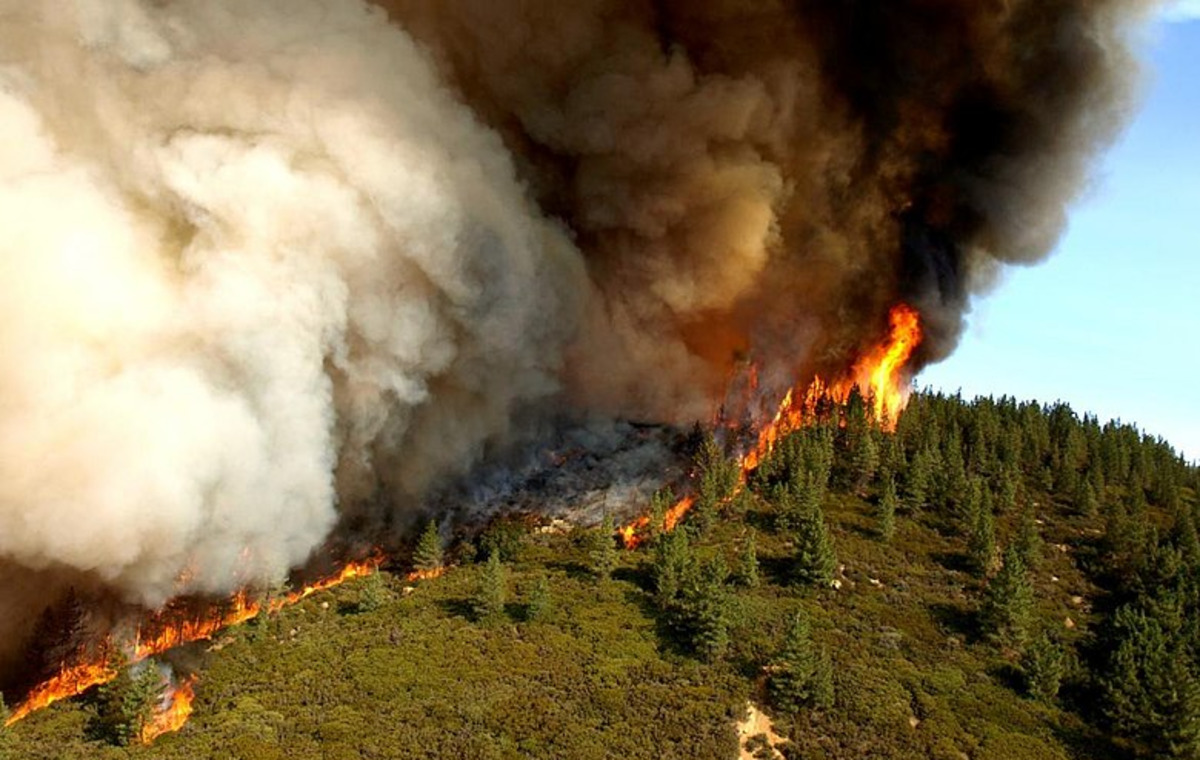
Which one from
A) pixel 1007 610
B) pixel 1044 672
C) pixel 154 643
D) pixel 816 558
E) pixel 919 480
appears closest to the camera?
pixel 1044 672

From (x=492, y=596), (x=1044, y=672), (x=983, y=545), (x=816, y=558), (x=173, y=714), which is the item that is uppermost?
(x=983, y=545)

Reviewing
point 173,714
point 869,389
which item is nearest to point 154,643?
point 173,714

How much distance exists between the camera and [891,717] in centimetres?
4853

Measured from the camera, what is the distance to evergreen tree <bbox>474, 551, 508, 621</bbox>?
5850 centimetres

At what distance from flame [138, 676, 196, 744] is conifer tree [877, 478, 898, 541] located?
4428cm

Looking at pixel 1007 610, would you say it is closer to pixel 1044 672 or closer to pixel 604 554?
pixel 1044 672

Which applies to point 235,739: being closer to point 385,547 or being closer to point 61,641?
point 61,641

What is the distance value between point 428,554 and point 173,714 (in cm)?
2315

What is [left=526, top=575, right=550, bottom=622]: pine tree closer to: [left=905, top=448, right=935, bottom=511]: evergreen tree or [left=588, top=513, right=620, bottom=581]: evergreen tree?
[left=588, top=513, right=620, bottom=581]: evergreen tree

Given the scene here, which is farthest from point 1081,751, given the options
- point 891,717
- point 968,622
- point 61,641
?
point 61,641

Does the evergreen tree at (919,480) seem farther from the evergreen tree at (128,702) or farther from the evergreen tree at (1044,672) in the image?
the evergreen tree at (128,702)

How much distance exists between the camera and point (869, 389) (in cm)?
9300

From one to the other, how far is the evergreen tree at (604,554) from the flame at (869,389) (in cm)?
1855

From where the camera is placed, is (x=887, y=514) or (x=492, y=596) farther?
(x=887, y=514)
